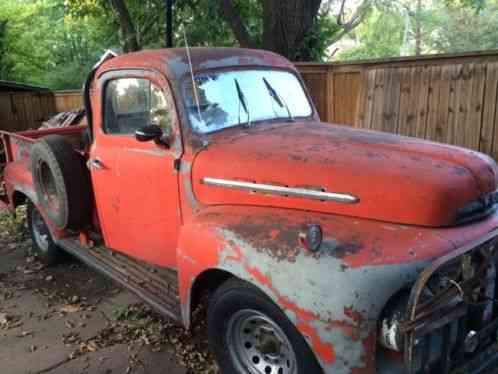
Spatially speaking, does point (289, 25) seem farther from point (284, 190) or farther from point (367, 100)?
point (284, 190)

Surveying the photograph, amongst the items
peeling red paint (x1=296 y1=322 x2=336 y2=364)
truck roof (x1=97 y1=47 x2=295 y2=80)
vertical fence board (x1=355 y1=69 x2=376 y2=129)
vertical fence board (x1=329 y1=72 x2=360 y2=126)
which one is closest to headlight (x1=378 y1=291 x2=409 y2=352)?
peeling red paint (x1=296 y1=322 x2=336 y2=364)

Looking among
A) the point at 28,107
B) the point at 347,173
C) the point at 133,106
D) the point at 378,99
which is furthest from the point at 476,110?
the point at 28,107

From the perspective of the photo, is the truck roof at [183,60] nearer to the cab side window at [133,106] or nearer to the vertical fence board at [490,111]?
the cab side window at [133,106]

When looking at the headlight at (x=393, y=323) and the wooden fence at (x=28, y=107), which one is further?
the wooden fence at (x=28, y=107)

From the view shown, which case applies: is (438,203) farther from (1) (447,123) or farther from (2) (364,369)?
(1) (447,123)

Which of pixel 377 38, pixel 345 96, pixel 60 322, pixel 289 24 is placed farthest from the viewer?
pixel 377 38

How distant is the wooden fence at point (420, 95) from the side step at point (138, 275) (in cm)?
352

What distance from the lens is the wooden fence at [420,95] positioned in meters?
4.92

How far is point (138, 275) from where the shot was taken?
12.1ft

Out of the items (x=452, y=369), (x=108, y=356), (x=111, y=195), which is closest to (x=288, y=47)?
(x=111, y=195)

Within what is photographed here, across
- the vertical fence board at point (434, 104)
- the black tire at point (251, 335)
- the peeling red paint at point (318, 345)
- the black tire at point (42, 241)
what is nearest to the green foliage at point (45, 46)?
the black tire at point (42, 241)

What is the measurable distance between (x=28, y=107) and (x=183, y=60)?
11.5 meters

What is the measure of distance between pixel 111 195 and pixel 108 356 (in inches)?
49.8

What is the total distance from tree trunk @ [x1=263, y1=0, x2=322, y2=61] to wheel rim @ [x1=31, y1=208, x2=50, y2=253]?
4.49 meters
